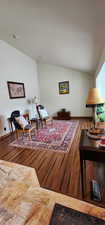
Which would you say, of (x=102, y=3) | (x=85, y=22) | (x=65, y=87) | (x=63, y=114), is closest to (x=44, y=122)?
(x=63, y=114)

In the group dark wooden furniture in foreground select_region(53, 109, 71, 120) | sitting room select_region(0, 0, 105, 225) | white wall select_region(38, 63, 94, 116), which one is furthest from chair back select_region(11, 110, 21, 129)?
white wall select_region(38, 63, 94, 116)

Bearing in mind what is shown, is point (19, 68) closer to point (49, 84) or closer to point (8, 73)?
point (8, 73)

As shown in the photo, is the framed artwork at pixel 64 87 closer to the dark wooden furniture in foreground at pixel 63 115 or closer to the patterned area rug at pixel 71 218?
the dark wooden furniture in foreground at pixel 63 115

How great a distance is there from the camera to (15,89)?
4.36 meters

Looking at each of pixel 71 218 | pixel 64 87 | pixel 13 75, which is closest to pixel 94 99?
pixel 71 218

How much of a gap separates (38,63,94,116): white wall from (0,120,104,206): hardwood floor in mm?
3198

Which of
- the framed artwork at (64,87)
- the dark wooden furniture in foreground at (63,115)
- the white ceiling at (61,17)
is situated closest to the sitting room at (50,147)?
the white ceiling at (61,17)

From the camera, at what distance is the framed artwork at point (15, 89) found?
4098 millimetres

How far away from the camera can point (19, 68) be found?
15.3 feet

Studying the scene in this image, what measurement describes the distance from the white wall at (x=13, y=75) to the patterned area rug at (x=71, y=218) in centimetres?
332

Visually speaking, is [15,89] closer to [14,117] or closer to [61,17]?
[14,117]

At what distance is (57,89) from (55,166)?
15.0 ft

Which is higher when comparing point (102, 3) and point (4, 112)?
point (102, 3)

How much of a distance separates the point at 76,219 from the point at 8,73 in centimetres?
432
